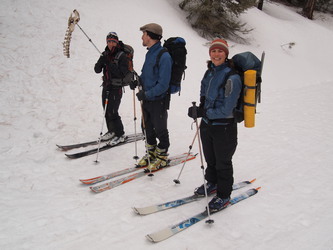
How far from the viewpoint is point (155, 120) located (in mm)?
5254

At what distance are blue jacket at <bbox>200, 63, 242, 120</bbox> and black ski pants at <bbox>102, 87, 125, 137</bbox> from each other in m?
2.71

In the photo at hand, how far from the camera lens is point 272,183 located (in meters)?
5.29

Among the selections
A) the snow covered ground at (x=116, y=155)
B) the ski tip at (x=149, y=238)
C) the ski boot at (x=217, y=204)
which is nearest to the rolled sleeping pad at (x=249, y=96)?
the ski boot at (x=217, y=204)

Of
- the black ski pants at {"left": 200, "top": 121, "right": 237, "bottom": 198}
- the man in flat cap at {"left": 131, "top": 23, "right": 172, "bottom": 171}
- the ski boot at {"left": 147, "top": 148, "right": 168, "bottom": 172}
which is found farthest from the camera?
the ski boot at {"left": 147, "top": 148, "right": 168, "bottom": 172}

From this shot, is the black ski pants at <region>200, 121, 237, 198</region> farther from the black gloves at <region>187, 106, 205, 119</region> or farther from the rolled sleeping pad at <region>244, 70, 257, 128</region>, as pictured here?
the rolled sleeping pad at <region>244, 70, 257, 128</region>

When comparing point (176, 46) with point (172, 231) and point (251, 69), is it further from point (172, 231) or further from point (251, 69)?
point (172, 231)

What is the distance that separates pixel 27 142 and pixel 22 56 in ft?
14.9

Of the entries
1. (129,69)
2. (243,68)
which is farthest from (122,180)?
(243,68)

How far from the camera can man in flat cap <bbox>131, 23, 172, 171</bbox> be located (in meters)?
4.77

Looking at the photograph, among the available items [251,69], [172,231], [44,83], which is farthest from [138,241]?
[44,83]

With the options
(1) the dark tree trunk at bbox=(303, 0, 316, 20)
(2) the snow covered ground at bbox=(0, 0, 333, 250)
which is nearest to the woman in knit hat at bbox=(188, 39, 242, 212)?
(2) the snow covered ground at bbox=(0, 0, 333, 250)

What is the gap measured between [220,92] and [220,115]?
0.35 meters

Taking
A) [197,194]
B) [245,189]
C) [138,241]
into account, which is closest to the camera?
[138,241]

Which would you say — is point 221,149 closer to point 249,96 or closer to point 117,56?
point 249,96
